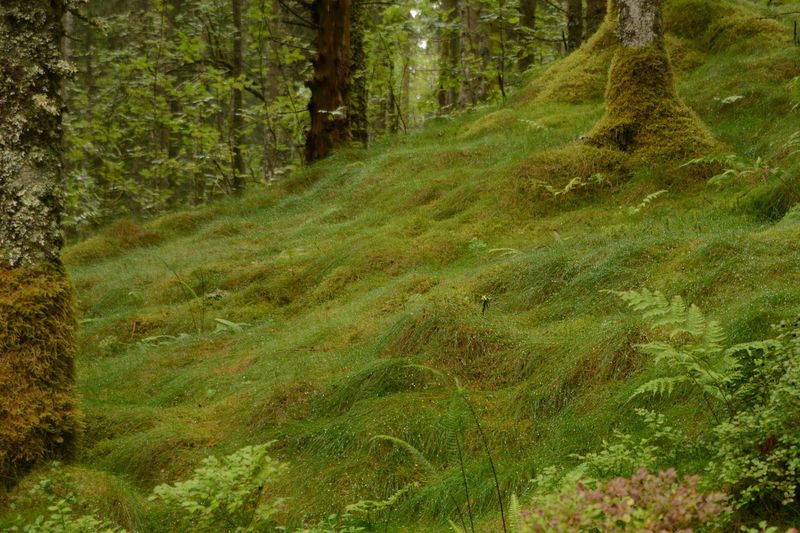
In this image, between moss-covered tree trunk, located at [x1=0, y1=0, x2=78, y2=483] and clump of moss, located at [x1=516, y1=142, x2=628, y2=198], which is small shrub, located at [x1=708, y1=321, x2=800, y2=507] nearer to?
moss-covered tree trunk, located at [x1=0, y1=0, x2=78, y2=483]

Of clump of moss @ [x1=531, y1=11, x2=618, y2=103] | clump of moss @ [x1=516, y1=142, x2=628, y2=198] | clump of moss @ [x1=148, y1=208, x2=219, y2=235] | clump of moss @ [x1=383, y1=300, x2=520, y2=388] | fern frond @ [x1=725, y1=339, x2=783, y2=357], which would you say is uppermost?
clump of moss @ [x1=531, y1=11, x2=618, y2=103]

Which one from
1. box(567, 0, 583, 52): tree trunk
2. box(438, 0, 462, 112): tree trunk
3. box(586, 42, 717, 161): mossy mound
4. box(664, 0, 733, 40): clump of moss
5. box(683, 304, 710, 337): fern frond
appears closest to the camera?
box(683, 304, 710, 337): fern frond

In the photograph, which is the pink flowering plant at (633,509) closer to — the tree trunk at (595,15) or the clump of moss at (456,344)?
the clump of moss at (456,344)

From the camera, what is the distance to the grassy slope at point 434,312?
4844 millimetres

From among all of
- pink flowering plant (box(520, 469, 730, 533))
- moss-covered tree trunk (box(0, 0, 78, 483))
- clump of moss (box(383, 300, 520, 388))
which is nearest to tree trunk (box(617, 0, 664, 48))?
clump of moss (box(383, 300, 520, 388))

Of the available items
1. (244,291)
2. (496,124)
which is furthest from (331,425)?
(496,124)

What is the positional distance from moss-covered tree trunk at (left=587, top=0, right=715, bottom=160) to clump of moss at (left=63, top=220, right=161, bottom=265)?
9941 millimetres

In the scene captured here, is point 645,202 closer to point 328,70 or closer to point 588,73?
point 588,73

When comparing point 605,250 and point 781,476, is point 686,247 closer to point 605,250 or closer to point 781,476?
point 605,250

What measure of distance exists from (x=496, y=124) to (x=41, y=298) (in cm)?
968

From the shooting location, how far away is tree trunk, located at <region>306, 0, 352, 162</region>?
16.2 m

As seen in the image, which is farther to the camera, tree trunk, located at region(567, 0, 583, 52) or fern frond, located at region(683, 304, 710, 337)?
tree trunk, located at region(567, 0, 583, 52)

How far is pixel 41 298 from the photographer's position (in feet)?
18.5

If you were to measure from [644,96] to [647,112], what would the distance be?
21 centimetres
